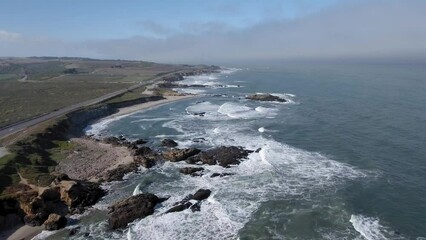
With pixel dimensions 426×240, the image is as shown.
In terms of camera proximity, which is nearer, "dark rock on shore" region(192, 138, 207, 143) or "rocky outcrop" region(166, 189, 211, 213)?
"rocky outcrop" region(166, 189, 211, 213)

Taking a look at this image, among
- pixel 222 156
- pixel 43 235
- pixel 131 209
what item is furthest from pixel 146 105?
pixel 43 235

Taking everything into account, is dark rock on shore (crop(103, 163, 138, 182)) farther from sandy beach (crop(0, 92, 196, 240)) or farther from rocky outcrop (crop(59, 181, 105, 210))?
rocky outcrop (crop(59, 181, 105, 210))

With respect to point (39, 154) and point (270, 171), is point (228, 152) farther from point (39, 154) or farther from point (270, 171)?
point (39, 154)

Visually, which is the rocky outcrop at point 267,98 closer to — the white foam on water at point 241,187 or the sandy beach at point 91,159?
the white foam on water at point 241,187

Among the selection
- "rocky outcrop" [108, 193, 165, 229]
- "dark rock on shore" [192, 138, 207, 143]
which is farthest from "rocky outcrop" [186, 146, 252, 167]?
"rocky outcrop" [108, 193, 165, 229]

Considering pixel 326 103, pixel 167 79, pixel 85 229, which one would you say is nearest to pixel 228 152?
pixel 85 229

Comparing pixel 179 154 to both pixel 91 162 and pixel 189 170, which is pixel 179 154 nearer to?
pixel 189 170
